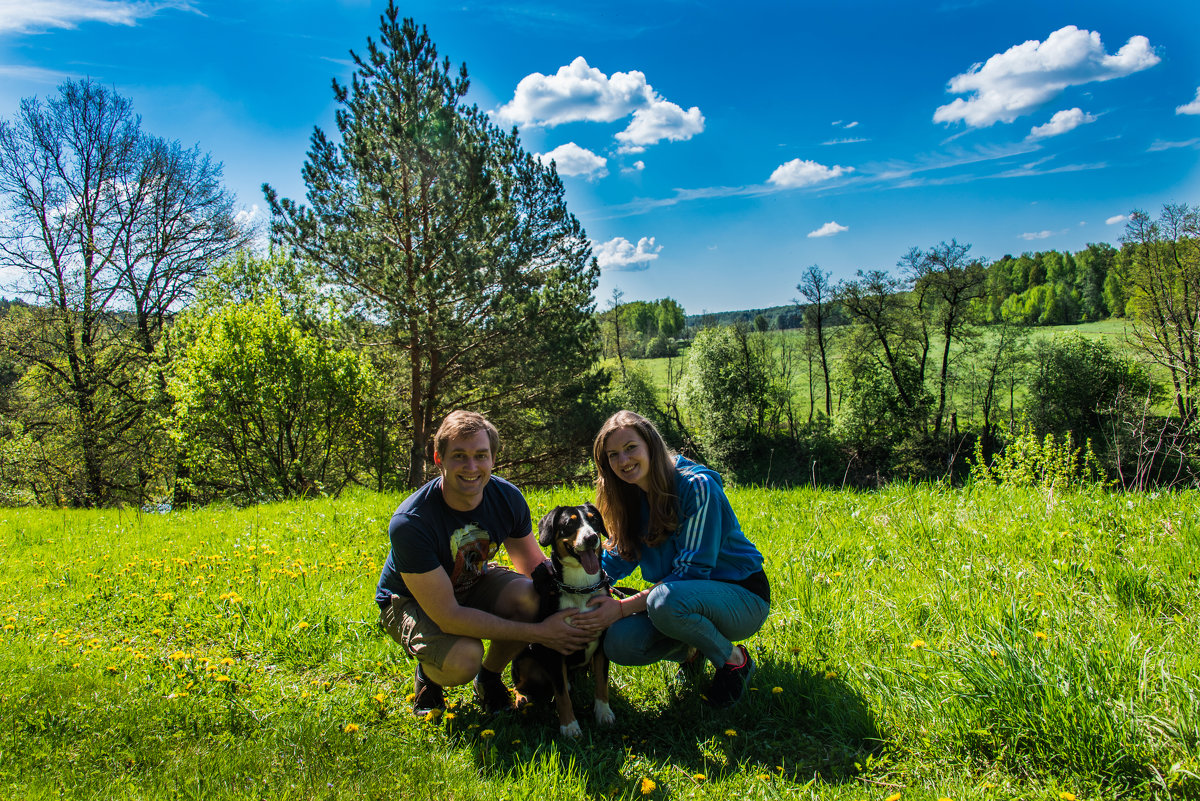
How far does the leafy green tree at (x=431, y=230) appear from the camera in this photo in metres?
13.5

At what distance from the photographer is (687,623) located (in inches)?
122

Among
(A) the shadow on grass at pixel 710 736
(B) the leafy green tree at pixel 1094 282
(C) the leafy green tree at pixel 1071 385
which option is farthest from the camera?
(B) the leafy green tree at pixel 1094 282

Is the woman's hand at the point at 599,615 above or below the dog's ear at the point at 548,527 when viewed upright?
below

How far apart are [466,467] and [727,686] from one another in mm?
1752

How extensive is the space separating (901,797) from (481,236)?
14086 mm

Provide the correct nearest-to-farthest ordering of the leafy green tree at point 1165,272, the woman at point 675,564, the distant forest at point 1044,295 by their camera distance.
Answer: the woman at point 675,564, the leafy green tree at point 1165,272, the distant forest at point 1044,295

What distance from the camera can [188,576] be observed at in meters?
5.22

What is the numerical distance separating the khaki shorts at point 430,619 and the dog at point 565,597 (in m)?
0.34

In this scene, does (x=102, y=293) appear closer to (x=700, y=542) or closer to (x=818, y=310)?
(x=700, y=542)

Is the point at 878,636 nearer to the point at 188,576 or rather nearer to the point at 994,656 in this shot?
the point at 994,656

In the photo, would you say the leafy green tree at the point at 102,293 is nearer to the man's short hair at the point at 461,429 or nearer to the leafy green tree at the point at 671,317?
the man's short hair at the point at 461,429

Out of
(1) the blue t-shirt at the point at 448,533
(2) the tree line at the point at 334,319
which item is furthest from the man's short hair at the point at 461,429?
(2) the tree line at the point at 334,319

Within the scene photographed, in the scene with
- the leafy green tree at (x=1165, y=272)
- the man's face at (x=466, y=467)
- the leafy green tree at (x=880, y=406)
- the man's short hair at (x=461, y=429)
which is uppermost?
the leafy green tree at (x=1165, y=272)

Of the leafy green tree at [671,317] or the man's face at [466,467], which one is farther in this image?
the leafy green tree at [671,317]
